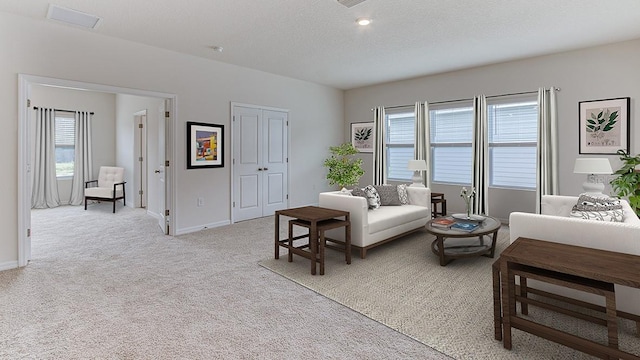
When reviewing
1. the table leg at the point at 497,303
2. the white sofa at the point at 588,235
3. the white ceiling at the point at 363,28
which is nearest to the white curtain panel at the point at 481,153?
the white ceiling at the point at 363,28

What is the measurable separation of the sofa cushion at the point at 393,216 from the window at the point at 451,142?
1703mm

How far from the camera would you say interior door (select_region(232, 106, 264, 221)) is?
563 centimetres

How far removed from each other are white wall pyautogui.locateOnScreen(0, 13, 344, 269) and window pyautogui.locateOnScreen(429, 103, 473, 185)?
2286 mm

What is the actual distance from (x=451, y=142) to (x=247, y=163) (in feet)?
12.3

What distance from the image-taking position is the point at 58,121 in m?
7.29

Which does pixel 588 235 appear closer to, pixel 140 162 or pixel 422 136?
pixel 422 136

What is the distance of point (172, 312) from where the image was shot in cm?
249

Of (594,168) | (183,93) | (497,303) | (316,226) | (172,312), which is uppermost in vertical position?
(183,93)

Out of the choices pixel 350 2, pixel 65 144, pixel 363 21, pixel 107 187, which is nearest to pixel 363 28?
pixel 363 21

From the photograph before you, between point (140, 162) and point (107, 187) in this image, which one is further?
point (107, 187)

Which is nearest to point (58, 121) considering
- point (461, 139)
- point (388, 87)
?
point (388, 87)

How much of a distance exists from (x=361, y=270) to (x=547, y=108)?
3.96 meters

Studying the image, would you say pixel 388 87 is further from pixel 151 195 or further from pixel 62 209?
pixel 62 209

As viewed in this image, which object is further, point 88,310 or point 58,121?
point 58,121
